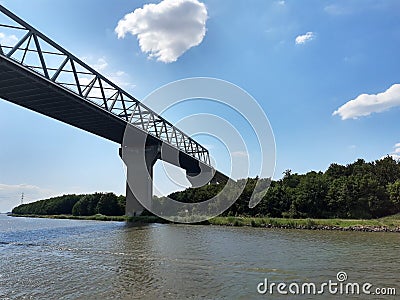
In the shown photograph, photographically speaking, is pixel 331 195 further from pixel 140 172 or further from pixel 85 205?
pixel 85 205

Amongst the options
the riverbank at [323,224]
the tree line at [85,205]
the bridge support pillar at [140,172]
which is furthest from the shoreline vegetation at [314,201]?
the tree line at [85,205]

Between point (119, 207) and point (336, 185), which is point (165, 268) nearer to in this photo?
point (336, 185)

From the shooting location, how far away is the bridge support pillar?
63.7 metres

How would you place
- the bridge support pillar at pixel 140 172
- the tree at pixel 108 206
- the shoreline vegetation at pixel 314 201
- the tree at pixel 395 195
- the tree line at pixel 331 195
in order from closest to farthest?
the shoreline vegetation at pixel 314 201 → the tree at pixel 395 195 → the tree line at pixel 331 195 → the bridge support pillar at pixel 140 172 → the tree at pixel 108 206

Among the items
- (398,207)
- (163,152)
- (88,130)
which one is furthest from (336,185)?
(88,130)

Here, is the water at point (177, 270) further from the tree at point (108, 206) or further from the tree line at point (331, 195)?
the tree at point (108, 206)
